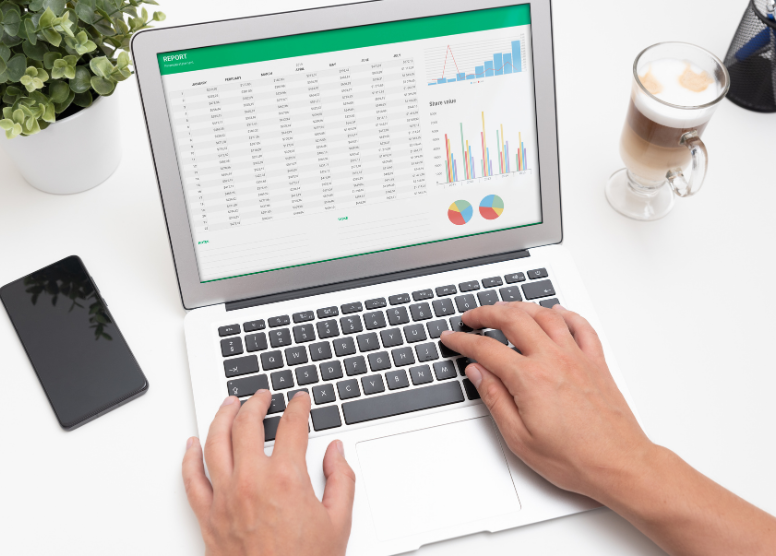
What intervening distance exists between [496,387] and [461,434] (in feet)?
0.22

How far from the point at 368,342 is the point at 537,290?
231mm

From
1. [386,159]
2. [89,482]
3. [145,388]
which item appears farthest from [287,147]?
[89,482]

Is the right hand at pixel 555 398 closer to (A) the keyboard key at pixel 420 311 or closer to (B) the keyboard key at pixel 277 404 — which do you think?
(A) the keyboard key at pixel 420 311

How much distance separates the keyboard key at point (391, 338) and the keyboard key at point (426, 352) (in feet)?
0.08

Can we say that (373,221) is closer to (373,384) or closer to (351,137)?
(351,137)

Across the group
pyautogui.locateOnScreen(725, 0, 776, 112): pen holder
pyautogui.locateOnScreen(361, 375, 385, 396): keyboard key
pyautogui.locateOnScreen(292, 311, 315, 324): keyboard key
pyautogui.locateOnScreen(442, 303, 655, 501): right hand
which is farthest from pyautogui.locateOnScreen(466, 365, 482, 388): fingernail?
pyautogui.locateOnScreen(725, 0, 776, 112): pen holder

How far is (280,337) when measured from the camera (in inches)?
31.3

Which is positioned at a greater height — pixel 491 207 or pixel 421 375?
pixel 491 207

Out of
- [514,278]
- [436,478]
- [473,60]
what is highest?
[473,60]

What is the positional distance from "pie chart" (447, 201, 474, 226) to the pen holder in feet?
1.74

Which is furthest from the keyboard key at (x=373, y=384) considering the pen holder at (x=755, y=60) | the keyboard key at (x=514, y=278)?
the pen holder at (x=755, y=60)

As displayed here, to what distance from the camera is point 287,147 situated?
2.60 feet

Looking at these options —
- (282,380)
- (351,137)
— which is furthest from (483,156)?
(282,380)

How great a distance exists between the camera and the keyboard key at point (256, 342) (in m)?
0.79
